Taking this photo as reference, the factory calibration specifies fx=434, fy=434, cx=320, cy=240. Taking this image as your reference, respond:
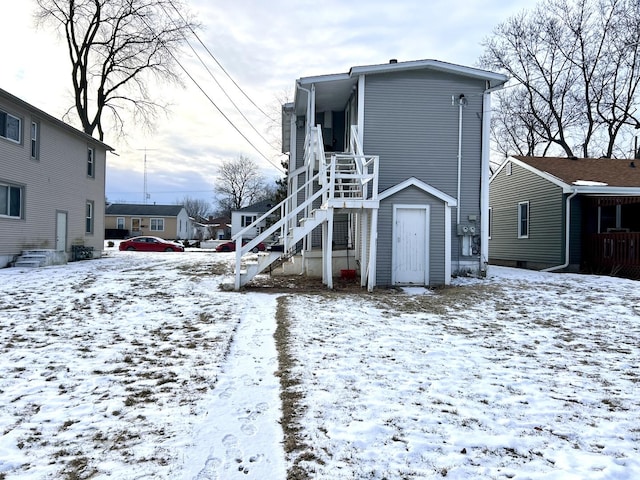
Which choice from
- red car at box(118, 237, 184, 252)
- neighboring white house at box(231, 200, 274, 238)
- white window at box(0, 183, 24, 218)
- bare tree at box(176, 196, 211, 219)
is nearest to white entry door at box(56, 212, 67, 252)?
white window at box(0, 183, 24, 218)

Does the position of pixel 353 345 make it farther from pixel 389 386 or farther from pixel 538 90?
pixel 538 90

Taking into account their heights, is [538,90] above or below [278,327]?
above

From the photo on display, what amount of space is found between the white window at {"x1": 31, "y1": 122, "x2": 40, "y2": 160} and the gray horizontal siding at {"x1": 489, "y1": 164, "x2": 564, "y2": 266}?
17581 mm

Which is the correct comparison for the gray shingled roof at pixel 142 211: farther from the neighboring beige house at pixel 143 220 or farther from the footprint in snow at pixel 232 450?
the footprint in snow at pixel 232 450

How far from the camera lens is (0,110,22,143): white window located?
13.1m

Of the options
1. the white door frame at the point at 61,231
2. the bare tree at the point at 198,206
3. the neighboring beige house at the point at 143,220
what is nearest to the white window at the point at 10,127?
the white door frame at the point at 61,231

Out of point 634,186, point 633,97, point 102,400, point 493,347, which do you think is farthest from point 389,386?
point 633,97

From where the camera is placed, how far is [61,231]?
16375mm

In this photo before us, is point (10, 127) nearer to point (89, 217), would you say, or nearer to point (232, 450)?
point (89, 217)

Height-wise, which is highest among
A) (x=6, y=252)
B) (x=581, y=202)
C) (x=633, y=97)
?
(x=633, y=97)

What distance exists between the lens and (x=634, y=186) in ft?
46.5

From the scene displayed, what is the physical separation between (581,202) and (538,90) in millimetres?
17084

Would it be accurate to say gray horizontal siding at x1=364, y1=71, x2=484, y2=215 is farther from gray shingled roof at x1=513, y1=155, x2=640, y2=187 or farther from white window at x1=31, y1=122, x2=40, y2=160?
white window at x1=31, y1=122, x2=40, y2=160

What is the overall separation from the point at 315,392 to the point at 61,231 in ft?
52.0
